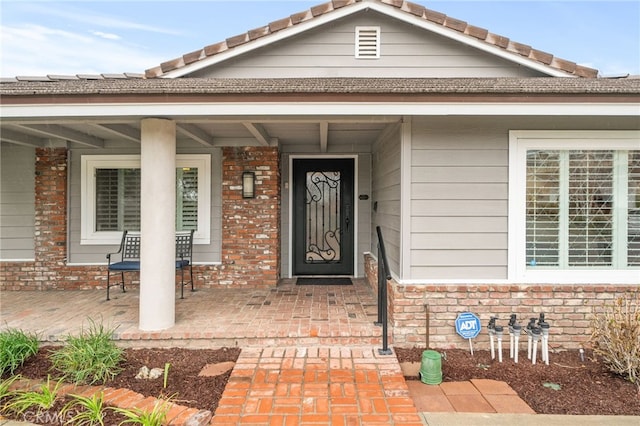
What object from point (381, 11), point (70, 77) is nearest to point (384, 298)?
point (381, 11)

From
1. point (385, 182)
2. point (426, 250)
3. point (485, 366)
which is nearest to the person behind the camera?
point (485, 366)

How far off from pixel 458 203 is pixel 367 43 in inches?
109

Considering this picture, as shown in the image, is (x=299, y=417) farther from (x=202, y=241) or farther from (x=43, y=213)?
(x=43, y=213)

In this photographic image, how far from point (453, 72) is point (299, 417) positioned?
4.62 meters

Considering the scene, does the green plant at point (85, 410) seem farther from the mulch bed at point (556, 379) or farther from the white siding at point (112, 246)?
the white siding at point (112, 246)

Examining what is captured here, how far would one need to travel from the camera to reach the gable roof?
4559mm

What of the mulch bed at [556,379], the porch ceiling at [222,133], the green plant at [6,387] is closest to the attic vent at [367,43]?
the porch ceiling at [222,133]

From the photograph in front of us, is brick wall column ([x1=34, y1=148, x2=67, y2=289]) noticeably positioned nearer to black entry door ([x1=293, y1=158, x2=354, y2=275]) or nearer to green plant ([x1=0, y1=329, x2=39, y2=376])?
green plant ([x1=0, y1=329, x2=39, y2=376])

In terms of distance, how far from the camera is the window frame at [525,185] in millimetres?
3633

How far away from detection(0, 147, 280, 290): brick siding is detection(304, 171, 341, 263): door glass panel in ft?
2.52

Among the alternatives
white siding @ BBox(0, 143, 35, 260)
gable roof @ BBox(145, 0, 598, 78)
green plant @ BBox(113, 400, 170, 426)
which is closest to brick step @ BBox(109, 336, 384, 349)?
green plant @ BBox(113, 400, 170, 426)

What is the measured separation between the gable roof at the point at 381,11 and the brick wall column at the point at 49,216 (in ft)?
8.18

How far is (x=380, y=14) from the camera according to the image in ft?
16.1

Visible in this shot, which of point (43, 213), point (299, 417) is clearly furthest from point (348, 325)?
point (43, 213)
